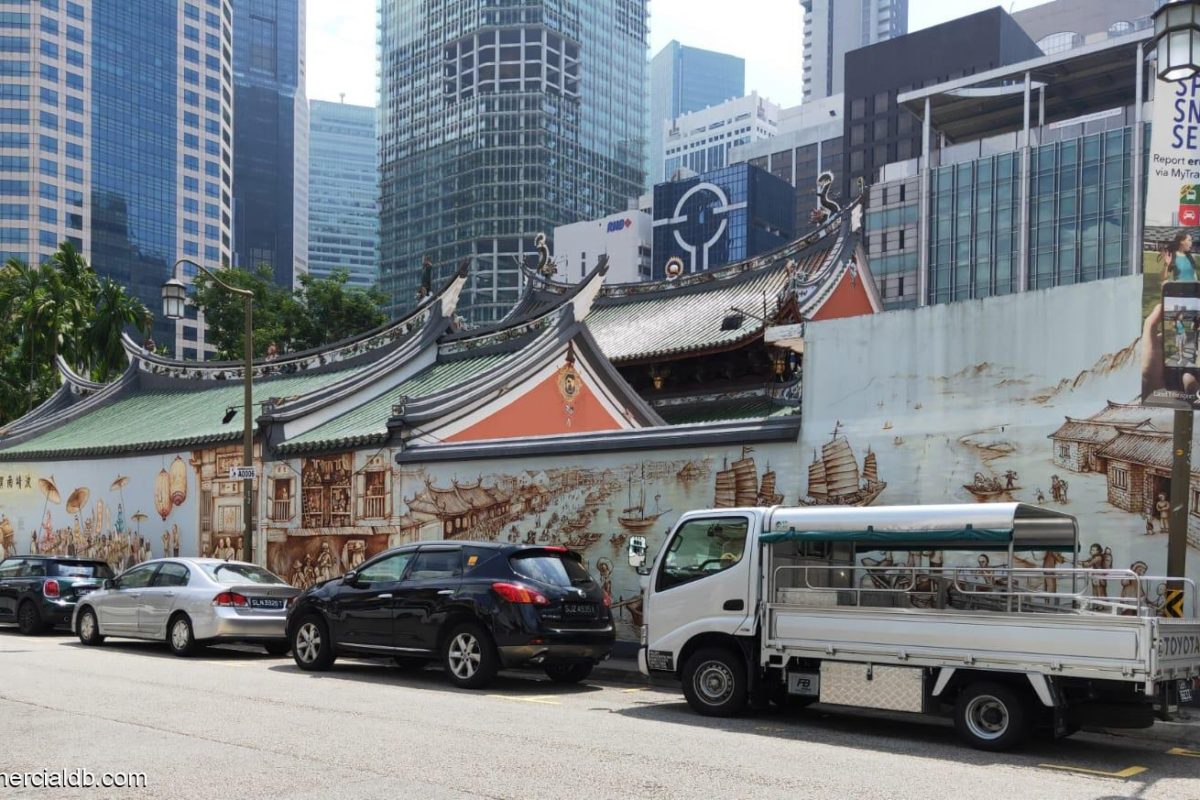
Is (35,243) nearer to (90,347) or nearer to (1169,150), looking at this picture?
(90,347)

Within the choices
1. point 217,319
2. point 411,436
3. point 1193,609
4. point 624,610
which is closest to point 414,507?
point 411,436

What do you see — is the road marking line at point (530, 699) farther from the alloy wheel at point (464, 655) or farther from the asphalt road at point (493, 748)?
the alloy wheel at point (464, 655)

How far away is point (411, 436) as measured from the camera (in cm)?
2231

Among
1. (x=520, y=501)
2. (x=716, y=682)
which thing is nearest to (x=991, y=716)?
(x=716, y=682)

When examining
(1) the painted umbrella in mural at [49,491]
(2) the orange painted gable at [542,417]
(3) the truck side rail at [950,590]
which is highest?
(2) the orange painted gable at [542,417]

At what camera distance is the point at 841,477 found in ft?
53.0

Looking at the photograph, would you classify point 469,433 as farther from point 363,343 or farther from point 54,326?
point 54,326

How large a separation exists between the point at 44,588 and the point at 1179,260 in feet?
61.9

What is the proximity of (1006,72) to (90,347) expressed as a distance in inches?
2833

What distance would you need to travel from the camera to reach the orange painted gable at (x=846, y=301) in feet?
97.2

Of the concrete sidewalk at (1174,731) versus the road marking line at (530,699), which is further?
the road marking line at (530,699)

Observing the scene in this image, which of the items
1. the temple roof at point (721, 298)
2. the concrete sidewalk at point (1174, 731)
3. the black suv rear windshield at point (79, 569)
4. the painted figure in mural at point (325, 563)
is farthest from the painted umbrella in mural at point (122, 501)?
the concrete sidewalk at point (1174, 731)

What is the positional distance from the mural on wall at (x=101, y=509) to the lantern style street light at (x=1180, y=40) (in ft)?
72.9

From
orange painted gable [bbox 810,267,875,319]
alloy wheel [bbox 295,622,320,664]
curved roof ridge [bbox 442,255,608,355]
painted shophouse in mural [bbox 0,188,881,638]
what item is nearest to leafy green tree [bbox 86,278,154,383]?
painted shophouse in mural [bbox 0,188,881,638]
